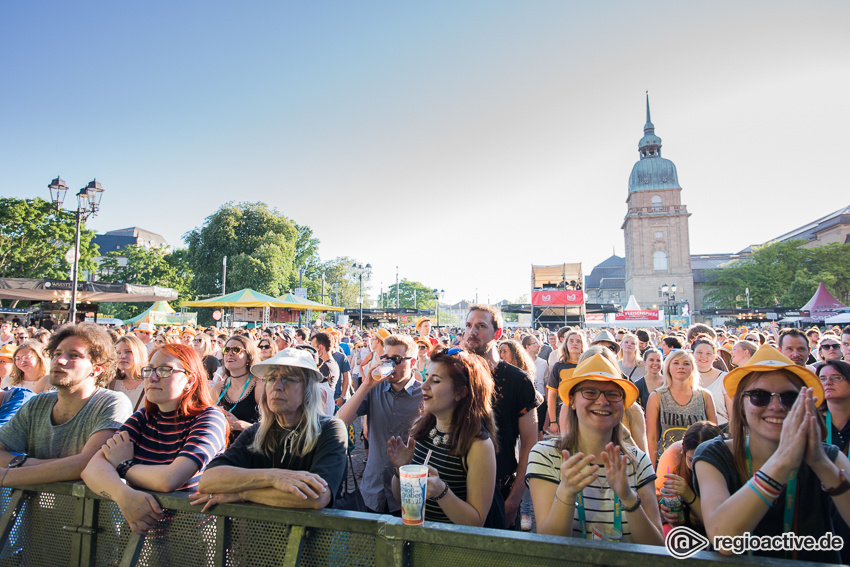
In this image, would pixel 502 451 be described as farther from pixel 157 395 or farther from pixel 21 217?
pixel 21 217

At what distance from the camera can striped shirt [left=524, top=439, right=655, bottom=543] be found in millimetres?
2203

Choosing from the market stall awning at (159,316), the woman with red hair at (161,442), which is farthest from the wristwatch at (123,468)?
the market stall awning at (159,316)

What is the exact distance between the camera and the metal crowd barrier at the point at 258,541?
173 cm

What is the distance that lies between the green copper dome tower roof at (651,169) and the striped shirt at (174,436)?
89.1 m

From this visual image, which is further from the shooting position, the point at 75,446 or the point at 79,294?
the point at 79,294

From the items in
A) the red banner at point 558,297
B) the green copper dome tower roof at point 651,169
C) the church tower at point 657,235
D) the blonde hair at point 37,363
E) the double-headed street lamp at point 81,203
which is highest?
the green copper dome tower roof at point 651,169

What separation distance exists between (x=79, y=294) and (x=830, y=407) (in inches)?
806

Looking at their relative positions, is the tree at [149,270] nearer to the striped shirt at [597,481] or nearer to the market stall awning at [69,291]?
the market stall awning at [69,291]

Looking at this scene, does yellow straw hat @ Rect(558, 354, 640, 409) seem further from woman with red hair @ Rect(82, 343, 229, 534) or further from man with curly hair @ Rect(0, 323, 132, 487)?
man with curly hair @ Rect(0, 323, 132, 487)

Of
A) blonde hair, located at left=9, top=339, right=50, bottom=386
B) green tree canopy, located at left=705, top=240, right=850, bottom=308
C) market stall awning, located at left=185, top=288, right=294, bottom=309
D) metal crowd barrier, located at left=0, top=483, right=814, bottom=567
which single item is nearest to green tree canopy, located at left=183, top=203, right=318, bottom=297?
market stall awning, located at left=185, top=288, right=294, bottom=309

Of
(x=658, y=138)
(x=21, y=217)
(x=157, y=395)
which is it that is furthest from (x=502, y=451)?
(x=658, y=138)

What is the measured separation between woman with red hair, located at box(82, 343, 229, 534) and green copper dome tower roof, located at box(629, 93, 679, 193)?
292 ft

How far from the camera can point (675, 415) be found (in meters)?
4.65

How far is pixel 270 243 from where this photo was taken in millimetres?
43781
